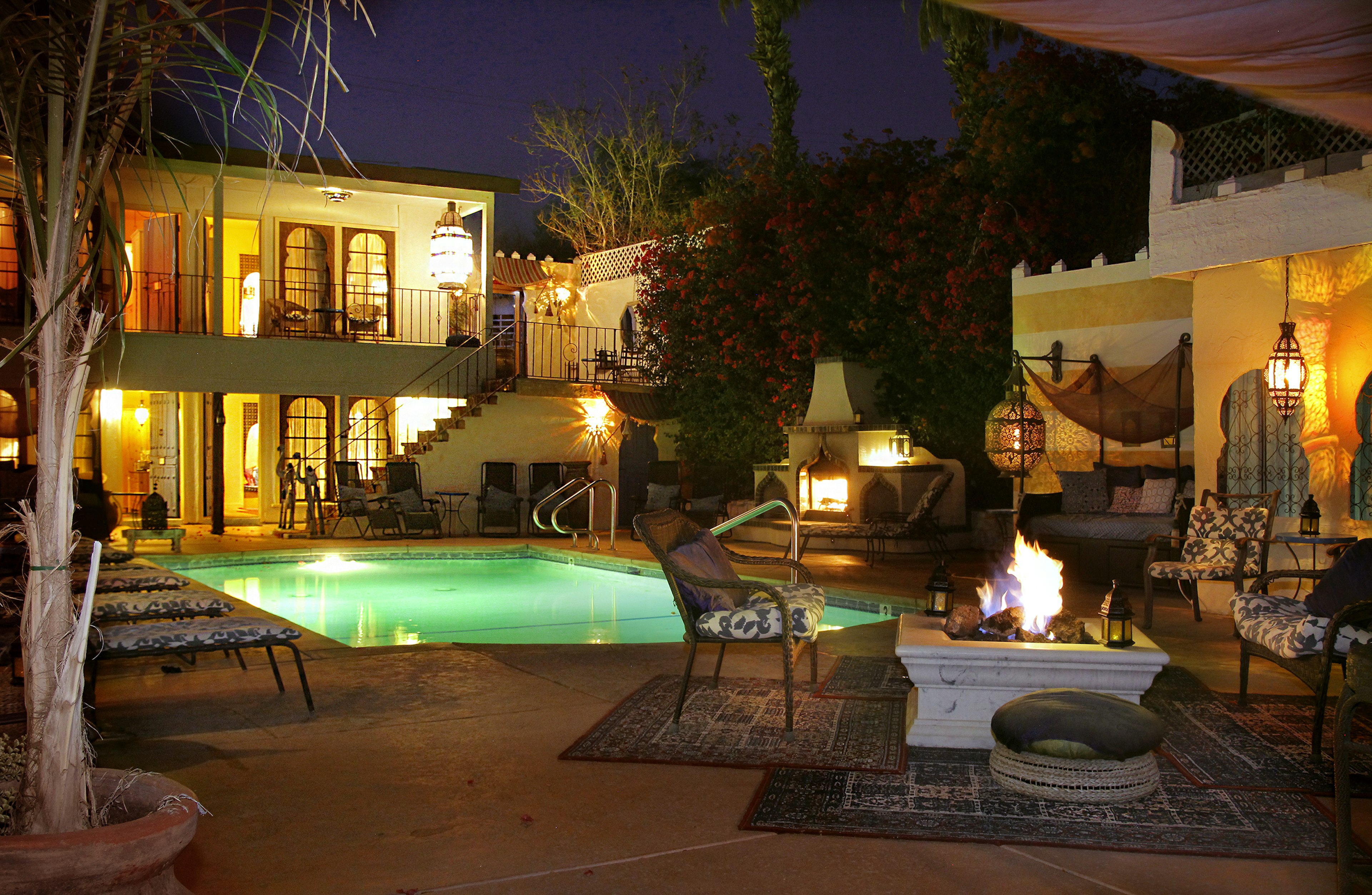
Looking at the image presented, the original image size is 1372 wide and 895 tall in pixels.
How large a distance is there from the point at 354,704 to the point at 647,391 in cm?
1170

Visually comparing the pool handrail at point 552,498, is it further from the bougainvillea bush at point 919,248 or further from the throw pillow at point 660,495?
the bougainvillea bush at point 919,248

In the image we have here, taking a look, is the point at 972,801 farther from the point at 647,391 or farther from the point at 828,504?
the point at 647,391

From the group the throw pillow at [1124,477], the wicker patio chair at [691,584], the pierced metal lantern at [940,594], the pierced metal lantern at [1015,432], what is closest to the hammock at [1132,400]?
the throw pillow at [1124,477]

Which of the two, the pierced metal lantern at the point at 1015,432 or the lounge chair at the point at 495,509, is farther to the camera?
the lounge chair at the point at 495,509

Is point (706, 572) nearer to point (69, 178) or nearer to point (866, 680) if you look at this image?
point (866, 680)

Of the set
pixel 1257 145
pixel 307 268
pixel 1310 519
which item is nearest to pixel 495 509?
pixel 307 268

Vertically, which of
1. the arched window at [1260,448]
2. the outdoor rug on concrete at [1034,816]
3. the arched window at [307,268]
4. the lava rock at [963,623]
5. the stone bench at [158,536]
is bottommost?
the stone bench at [158,536]

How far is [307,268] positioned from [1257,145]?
13013 mm

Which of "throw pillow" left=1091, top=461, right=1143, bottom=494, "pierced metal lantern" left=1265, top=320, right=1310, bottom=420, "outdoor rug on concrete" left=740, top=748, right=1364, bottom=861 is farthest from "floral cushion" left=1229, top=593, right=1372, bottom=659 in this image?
"throw pillow" left=1091, top=461, right=1143, bottom=494

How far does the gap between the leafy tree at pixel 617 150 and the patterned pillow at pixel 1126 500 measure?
45.2ft

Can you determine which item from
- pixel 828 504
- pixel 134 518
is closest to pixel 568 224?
pixel 134 518

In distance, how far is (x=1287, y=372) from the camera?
6938 mm

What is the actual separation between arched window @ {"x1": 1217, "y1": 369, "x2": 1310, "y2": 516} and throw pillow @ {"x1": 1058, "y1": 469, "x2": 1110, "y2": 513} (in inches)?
93.5

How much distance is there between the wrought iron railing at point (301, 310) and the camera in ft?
50.0
